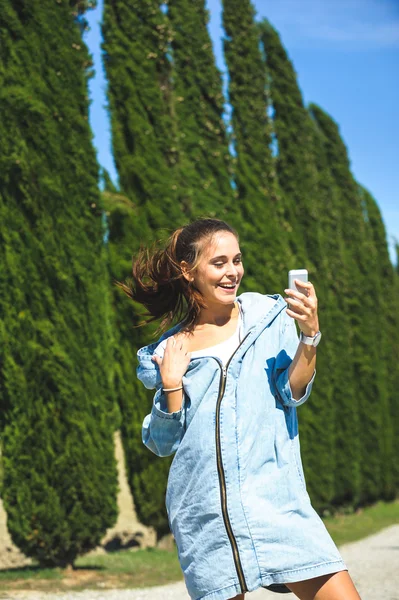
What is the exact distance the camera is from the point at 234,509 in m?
2.34

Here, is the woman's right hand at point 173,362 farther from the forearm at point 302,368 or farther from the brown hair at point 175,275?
the forearm at point 302,368

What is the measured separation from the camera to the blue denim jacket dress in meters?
2.32

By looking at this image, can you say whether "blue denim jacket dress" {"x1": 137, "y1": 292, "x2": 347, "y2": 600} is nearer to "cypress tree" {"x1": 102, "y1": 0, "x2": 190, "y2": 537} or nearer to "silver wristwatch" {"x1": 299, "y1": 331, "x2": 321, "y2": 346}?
"silver wristwatch" {"x1": 299, "y1": 331, "x2": 321, "y2": 346}

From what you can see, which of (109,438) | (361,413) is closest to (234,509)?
(109,438)

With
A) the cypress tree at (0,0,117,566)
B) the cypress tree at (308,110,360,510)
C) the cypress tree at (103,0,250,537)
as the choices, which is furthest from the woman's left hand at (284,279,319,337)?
the cypress tree at (308,110,360,510)

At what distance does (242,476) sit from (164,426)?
0.32m

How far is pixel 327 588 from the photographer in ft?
7.53

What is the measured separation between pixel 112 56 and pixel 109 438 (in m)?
4.48

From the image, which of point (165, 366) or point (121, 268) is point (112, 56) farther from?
point (165, 366)

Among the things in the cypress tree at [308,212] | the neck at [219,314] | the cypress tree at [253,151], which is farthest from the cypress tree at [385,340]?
the neck at [219,314]

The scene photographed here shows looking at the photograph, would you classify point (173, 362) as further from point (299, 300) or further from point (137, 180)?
point (137, 180)

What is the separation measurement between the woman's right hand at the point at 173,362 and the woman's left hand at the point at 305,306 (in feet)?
1.32

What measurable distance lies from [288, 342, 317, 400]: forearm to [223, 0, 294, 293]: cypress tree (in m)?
8.65

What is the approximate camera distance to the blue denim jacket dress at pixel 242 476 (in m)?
2.32
